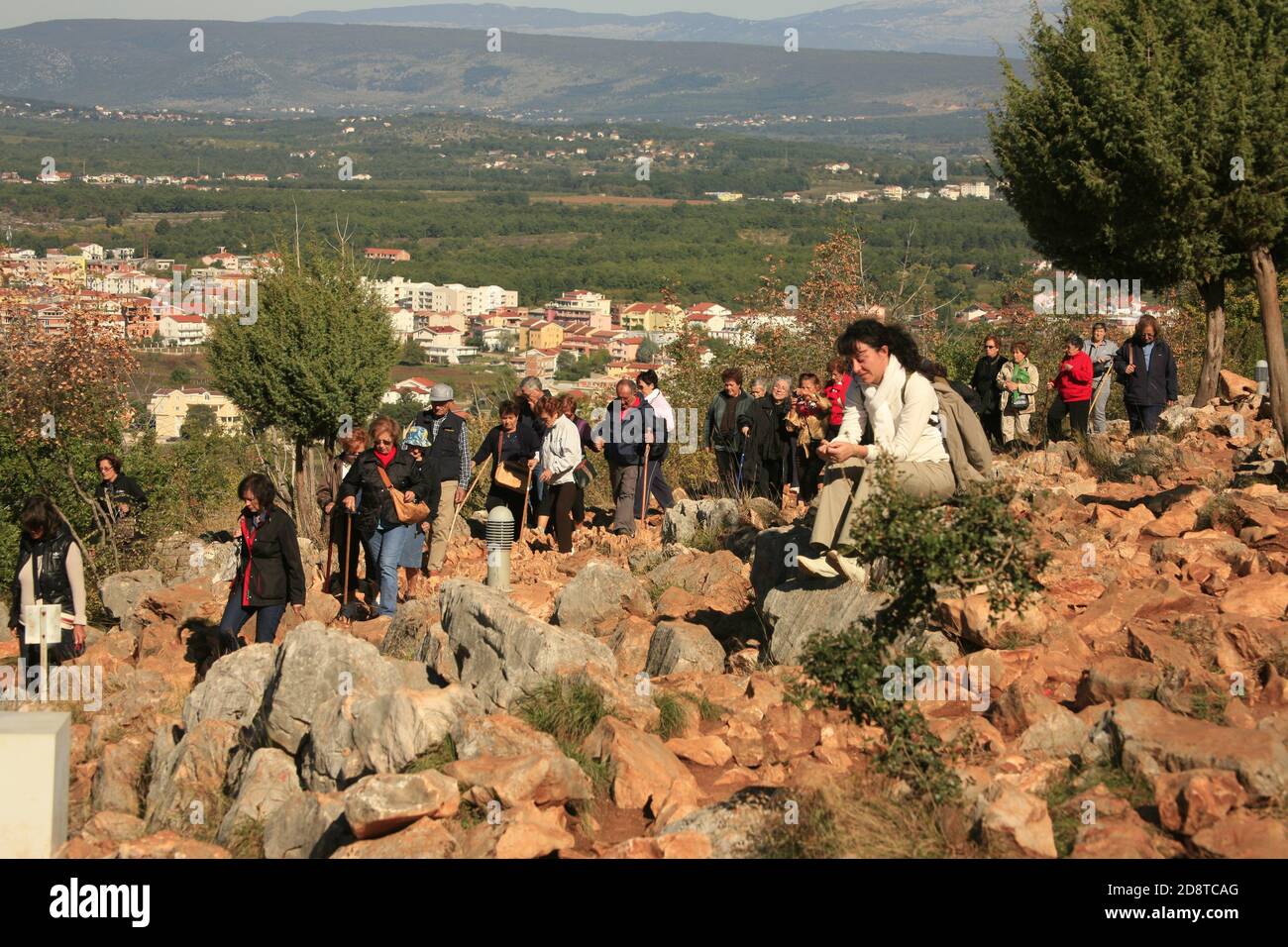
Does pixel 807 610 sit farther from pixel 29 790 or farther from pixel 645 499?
pixel 645 499

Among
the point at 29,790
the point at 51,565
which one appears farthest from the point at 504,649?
the point at 51,565

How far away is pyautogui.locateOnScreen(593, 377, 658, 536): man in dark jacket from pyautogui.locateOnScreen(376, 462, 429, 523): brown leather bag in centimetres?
243

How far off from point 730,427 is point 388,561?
3.67 metres

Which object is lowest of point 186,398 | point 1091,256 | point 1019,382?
point 186,398

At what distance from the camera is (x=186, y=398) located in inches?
1863

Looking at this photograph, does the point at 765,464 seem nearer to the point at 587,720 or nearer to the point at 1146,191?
the point at 1146,191

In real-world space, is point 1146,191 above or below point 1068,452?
above

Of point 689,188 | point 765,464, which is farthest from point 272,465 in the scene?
point 689,188

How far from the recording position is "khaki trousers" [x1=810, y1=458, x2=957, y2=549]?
772cm

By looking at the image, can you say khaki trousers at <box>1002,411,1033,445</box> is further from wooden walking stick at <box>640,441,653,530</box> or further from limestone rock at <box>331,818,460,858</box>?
limestone rock at <box>331,818,460,858</box>

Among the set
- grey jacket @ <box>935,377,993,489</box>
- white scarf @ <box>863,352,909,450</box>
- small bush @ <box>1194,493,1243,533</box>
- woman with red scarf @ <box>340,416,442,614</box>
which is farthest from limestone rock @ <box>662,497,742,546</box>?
white scarf @ <box>863,352,909,450</box>

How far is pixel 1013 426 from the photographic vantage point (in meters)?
16.4

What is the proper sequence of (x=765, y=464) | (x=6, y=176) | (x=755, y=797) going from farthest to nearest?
1. (x=6, y=176)
2. (x=765, y=464)
3. (x=755, y=797)

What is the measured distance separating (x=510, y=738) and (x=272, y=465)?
13262 mm
